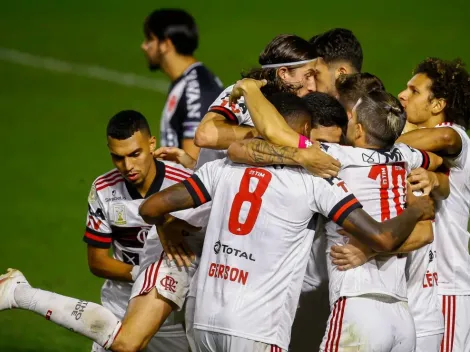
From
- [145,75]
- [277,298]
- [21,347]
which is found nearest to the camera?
[277,298]

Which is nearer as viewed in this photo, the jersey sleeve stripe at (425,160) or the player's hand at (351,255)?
the player's hand at (351,255)

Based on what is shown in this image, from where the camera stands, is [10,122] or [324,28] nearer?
[10,122]

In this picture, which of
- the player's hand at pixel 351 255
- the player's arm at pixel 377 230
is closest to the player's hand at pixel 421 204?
the player's arm at pixel 377 230

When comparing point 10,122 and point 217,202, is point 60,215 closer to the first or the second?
point 10,122

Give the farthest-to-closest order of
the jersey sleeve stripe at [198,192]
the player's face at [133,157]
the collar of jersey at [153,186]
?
the collar of jersey at [153,186] < the player's face at [133,157] < the jersey sleeve stripe at [198,192]

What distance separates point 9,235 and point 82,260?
1.08 meters

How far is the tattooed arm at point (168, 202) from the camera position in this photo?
269 inches

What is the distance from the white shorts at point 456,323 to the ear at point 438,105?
137cm

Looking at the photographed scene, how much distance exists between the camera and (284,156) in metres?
6.61

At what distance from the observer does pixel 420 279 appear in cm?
730

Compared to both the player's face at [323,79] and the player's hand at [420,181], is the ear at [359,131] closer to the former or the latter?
the player's hand at [420,181]

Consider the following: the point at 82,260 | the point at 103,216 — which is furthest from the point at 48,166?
the point at 103,216

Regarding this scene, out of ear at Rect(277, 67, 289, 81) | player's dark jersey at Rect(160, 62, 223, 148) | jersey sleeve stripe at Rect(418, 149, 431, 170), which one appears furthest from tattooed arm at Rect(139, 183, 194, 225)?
player's dark jersey at Rect(160, 62, 223, 148)

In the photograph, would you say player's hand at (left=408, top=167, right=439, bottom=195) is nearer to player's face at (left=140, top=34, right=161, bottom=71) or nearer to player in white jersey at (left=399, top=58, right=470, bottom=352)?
player in white jersey at (left=399, top=58, right=470, bottom=352)
